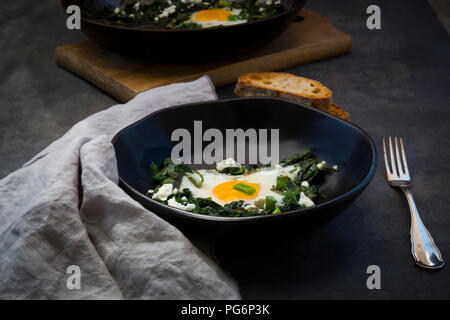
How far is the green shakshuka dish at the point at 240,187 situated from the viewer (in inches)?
52.2

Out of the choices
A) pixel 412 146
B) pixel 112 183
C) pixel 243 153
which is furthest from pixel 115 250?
pixel 412 146

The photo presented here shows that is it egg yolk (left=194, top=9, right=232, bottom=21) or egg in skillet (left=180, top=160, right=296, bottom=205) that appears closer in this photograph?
egg in skillet (left=180, top=160, right=296, bottom=205)

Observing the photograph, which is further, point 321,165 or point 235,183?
point 321,165

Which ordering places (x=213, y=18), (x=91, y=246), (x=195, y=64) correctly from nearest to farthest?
(x=91, y=246) → (x=195, y=64) → (x=213, y=18)

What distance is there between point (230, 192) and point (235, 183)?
49mm

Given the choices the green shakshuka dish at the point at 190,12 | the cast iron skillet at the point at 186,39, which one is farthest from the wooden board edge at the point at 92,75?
the green shakshuka dish at the point at 190,12

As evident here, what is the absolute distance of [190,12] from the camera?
2.61m

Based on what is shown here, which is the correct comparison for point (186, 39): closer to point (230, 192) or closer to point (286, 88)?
point (286, 88)

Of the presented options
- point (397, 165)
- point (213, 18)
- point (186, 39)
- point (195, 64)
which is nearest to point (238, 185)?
point (397, 165)

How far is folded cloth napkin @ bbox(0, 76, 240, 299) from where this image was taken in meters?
1.17

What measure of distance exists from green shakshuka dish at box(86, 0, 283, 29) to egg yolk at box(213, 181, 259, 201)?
1.24 m

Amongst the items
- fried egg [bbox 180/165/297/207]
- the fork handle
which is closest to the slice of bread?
fried egg [bbox 180/165/297/207]

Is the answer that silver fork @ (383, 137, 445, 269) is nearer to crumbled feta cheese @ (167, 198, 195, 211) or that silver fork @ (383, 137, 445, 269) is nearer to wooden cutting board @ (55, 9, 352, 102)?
crumbled feta cheese @ (167, 198, 195, 211)

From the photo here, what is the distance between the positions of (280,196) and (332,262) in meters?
0.21
